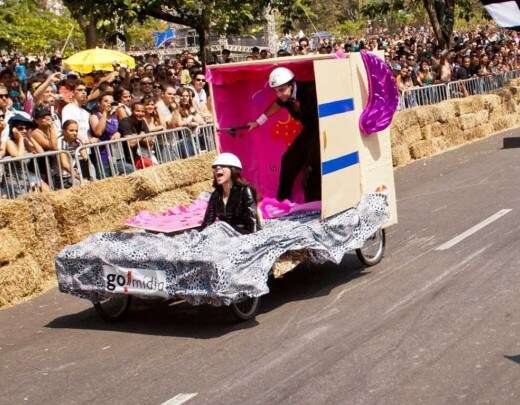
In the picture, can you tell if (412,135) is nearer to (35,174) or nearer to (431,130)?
(431,130)

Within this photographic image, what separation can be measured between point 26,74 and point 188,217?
35.1ft

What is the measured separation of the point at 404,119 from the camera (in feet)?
69.2

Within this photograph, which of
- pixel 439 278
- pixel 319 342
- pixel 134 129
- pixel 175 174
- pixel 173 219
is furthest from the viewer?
pixel 134 129

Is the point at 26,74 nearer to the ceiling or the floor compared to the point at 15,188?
nearer to the ceiling

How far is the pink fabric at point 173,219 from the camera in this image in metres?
10.0

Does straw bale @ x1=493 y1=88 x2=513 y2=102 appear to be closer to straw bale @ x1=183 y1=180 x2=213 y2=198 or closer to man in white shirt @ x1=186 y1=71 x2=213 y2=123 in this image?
man in white shirt @ x1=186 y1=71 x2=213 y2=123

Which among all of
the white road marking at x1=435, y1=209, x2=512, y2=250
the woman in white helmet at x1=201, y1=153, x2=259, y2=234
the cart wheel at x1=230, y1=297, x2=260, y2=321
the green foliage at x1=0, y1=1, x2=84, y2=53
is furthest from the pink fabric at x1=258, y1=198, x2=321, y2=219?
the green foliage at x1=0, y1=1, x2=84, y2=53

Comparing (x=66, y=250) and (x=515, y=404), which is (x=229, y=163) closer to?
(x=66, y=250)

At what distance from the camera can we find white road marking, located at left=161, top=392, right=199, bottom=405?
6781mm

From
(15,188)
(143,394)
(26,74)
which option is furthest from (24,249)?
(26,74)

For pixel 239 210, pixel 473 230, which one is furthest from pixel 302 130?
pixel 473 230

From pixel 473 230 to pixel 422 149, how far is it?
9797mm

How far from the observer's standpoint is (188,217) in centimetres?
1045

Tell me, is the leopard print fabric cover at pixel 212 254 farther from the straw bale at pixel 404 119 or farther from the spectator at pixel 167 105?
the straw bale at pixel 404 119
